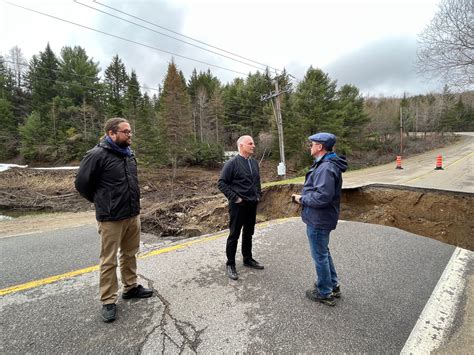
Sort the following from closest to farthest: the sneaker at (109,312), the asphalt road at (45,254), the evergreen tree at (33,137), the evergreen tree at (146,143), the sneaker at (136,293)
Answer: the sneaker at (109,312)
the sneaker at (136,293)
the asphalt road at (45,254)
the evergreen tree at (146,143)
the evergreen tree at (33,137)

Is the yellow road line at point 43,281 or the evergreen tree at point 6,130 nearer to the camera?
the yellow road line at point 43,281

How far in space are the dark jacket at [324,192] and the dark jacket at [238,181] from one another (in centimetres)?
91

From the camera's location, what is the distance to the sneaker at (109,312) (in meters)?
2.47

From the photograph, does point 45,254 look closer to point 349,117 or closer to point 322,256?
point 322,256

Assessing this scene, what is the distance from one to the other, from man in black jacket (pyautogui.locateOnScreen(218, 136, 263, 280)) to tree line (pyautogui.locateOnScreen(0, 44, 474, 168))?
22318mm

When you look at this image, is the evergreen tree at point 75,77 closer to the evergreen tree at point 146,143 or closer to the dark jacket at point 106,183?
the evergreen tree at point 146,143

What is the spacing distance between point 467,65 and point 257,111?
1103 inches

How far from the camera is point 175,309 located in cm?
267

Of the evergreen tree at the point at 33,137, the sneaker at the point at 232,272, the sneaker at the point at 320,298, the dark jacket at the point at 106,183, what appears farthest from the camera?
the evergreen tree at the point at 33,137

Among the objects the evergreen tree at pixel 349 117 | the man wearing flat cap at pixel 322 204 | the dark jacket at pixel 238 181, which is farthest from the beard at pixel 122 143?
the evergreen tree at pixel 349 117

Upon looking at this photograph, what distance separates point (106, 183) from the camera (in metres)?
2.65

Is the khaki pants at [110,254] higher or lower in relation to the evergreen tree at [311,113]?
lower

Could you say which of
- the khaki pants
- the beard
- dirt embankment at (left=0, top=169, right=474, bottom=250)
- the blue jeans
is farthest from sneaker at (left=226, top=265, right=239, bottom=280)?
dirt embankment at (left=0, top=169, right=474, bottom=250)


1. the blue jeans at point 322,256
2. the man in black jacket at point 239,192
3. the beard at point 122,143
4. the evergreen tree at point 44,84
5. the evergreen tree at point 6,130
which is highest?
the evergreen tree at point 44,84
